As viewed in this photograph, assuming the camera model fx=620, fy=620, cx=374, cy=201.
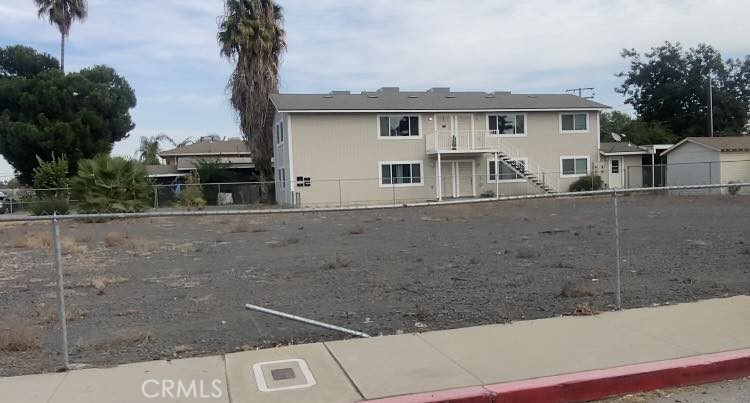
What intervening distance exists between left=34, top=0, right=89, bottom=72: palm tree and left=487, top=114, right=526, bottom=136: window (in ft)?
130

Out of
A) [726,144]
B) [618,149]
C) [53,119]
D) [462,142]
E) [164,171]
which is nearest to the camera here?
[462,142]

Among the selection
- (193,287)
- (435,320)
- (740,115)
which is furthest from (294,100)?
(740,115)

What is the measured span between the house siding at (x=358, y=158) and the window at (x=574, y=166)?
1.41 metres

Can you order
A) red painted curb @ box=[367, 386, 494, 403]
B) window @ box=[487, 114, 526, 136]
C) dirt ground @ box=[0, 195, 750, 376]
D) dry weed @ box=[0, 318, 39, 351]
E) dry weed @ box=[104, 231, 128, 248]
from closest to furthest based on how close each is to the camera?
red painted curb @ box=[367, 386, 494, 403]
dry weed @ box=[0, 318, 39, 351]
dirt ground @ box=[0, 195, 750, 376]
dry weed @ box=[104, 231, 128, 248]
window @ box=[487, 114, 526, 136]

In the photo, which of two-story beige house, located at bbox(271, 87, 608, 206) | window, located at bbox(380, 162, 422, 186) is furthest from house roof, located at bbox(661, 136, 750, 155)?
window, located at bbox(380, 162, 422, 186)

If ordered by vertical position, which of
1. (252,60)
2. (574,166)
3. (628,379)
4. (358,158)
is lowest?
(628,379)

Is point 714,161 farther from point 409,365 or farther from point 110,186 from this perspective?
point 409,365

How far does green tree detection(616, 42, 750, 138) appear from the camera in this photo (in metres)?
58.8

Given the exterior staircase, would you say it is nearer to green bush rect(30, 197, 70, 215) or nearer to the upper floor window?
the upper floor window

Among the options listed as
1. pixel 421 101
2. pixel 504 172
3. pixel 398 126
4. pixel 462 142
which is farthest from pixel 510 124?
pixel 398 126

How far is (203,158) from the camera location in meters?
56.9

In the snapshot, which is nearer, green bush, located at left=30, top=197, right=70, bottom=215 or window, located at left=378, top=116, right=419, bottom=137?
green bush, located at left=30, top=197, right=70, bottom=215

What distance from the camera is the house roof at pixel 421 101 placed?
36969mm

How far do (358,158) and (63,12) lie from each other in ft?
115
